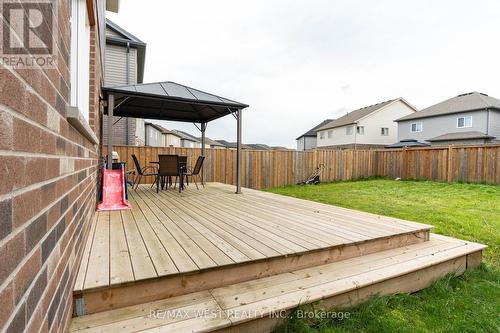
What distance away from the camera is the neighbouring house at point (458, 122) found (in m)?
17.4

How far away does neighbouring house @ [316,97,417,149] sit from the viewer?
958 inches

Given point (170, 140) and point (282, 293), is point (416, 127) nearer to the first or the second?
point (282, 293)

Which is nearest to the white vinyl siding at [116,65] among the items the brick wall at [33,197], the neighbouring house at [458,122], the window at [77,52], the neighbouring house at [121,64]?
the neighbouring house at [121,64]

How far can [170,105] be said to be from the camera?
679 cm

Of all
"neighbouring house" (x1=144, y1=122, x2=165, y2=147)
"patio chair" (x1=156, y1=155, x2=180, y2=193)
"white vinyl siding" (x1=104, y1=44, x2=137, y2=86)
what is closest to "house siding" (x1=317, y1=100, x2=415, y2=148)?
"neighbouring house" (x1=144, y1=122, x2=165, y2=147)

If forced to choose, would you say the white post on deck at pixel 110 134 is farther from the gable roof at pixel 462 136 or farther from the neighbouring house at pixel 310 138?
the neighbouring house at pixel 310 138

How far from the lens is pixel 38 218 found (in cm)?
78

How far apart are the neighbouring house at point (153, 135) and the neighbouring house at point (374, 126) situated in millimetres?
18494

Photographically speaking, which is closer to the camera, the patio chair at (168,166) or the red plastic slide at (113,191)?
the red plastic slide at (113,191)

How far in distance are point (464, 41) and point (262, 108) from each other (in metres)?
13.5

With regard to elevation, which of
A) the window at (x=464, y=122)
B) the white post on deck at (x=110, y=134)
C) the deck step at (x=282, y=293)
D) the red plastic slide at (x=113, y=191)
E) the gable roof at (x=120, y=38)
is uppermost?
the gable roof at (x=120, y=38)

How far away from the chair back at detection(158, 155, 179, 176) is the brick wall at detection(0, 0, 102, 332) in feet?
15.5

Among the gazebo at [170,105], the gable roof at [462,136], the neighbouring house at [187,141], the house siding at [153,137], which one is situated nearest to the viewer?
the gazebo at [170,105]

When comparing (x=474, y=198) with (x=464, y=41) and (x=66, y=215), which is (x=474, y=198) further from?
(x=66, y=215)
